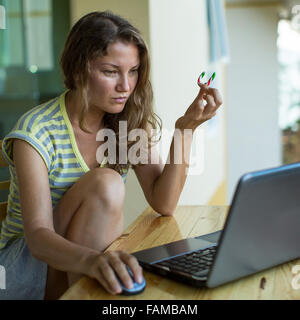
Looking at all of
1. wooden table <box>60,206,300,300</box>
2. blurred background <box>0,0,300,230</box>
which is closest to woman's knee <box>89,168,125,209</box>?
wooden table <box>60,206,300,300</box>

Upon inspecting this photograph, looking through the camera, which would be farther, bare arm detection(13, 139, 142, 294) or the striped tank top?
the striped tank top

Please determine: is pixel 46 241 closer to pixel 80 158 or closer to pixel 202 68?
pixel 80 158

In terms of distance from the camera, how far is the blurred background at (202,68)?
205cm

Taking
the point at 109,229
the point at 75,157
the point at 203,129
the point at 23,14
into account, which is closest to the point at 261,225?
the point at 109,229

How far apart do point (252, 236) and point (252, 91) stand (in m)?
4.69

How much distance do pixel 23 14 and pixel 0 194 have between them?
0.81 metres

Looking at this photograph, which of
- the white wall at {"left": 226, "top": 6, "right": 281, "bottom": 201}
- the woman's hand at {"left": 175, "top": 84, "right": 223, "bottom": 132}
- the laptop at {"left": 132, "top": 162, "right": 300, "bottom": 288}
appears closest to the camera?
the laptop at {"left": 132, "top": 162, "right": 300, "bottom": 288}

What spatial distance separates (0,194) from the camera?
167cm

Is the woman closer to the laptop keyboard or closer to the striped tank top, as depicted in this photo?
the striped tank top

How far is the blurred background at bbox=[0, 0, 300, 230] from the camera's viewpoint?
6.74 ft

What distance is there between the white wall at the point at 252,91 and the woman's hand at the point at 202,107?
156 inches

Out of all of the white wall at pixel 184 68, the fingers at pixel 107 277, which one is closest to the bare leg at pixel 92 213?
the fingers at pixel 107 277

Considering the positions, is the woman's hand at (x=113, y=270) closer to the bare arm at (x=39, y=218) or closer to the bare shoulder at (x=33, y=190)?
the bare arm at (x=39, y=218)

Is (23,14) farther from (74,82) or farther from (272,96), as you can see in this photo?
(272,96)
